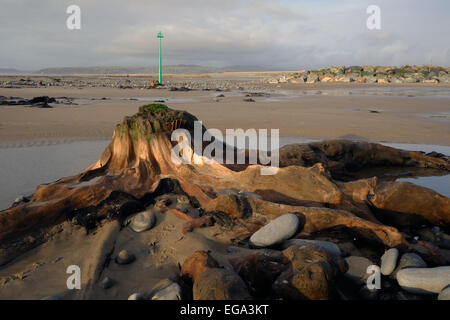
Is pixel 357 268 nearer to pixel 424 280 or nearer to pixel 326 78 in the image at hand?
pixel 424 280

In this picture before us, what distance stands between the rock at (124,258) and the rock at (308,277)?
1.20m

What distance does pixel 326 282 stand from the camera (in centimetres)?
206

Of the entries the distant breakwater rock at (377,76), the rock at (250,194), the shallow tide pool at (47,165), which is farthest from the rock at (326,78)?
the rock at (250,194)

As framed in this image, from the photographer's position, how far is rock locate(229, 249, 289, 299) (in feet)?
7.48

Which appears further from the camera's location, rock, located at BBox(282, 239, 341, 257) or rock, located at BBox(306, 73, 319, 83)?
rock, located at BBox(306, 73, 319, 83)

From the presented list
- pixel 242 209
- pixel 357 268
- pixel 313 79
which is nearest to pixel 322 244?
pixel 357 268

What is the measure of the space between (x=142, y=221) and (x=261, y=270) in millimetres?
1385

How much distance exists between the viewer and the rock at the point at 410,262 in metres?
2.46

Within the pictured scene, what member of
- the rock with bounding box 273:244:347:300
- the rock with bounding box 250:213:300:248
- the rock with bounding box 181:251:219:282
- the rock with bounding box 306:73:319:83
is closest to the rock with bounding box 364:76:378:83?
the rock with bounding box 306:73:319:83

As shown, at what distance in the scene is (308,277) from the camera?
2.08 m

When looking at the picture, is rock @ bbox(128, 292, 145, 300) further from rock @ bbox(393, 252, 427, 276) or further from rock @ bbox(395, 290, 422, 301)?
rock @ bbox(393, 252, 427, 276)

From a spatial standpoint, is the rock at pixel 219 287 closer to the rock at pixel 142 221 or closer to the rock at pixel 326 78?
the rock at pixel 142 221
